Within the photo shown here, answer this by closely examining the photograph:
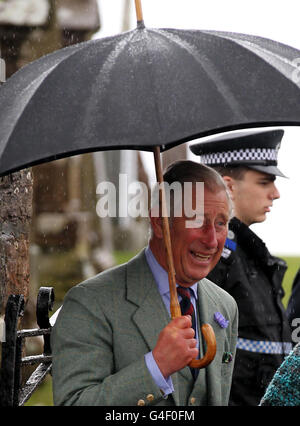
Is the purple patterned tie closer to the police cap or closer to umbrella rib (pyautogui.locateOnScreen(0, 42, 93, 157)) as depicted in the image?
umbrella rib (pyautogui.locateOnScreen(0, 42, 93, 157))

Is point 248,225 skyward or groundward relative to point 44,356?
skyward

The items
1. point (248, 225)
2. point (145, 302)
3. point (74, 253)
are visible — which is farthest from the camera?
point (74, 253)

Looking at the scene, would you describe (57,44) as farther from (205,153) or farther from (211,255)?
(211,255)

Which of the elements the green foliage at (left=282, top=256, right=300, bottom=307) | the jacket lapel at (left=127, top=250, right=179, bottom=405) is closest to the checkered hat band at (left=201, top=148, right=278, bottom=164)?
the jacket lapel at (left=127, top=250, right=179, bottom=405)

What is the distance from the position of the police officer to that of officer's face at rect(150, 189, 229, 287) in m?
1.39

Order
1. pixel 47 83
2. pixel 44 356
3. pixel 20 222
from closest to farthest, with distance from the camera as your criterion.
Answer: pixel 47 83 → pixel 44 356 → pixel 20 222

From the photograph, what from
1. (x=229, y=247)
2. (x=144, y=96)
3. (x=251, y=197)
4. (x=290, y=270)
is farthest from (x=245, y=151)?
(x=290, y=270)

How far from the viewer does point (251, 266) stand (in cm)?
442

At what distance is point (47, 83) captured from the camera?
238 cm

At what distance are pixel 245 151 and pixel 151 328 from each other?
2.16 meters

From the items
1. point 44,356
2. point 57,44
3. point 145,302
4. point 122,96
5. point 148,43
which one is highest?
point 57,44

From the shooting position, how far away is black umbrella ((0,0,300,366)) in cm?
223

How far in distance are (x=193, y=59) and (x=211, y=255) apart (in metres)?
0.76

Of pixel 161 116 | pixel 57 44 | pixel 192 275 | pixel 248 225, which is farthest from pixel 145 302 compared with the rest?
pixel 57 44
